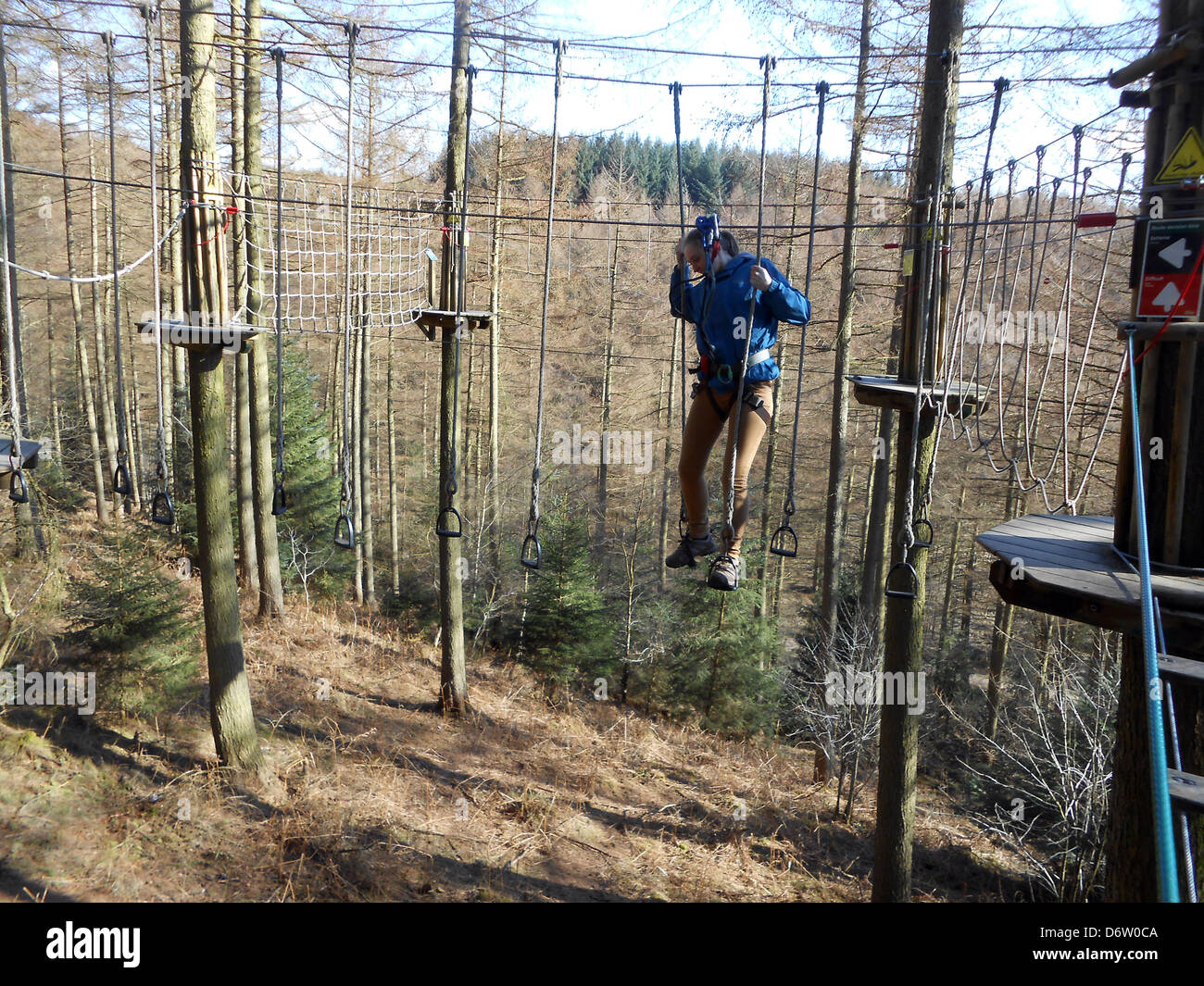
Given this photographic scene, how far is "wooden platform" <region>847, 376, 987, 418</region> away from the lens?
15.7 feet

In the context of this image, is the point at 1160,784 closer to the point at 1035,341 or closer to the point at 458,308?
the point at 458,308

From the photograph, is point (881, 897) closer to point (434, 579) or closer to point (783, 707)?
point (783, 707)

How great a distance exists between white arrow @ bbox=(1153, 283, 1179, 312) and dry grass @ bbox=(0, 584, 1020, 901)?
631 centimetres

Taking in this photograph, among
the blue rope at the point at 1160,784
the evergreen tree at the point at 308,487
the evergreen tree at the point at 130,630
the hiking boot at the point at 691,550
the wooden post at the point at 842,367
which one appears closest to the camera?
the blue rope at the point at 1160,784

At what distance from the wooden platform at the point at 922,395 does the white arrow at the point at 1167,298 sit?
5.66 feet

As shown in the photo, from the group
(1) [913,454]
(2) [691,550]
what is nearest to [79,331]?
(2) [691,550]

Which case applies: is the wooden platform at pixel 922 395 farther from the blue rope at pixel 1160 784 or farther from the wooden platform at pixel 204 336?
the wooden platform at pixel 204 336

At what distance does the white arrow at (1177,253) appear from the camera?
283 cm

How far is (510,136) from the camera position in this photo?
13.3m

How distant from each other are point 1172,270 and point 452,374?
6818 millimetres

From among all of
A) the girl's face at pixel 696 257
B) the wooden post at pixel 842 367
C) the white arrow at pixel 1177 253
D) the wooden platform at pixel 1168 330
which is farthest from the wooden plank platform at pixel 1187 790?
the wooden post at pixel 842 367

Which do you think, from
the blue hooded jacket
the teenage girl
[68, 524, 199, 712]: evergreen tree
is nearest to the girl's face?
the teenage girl
